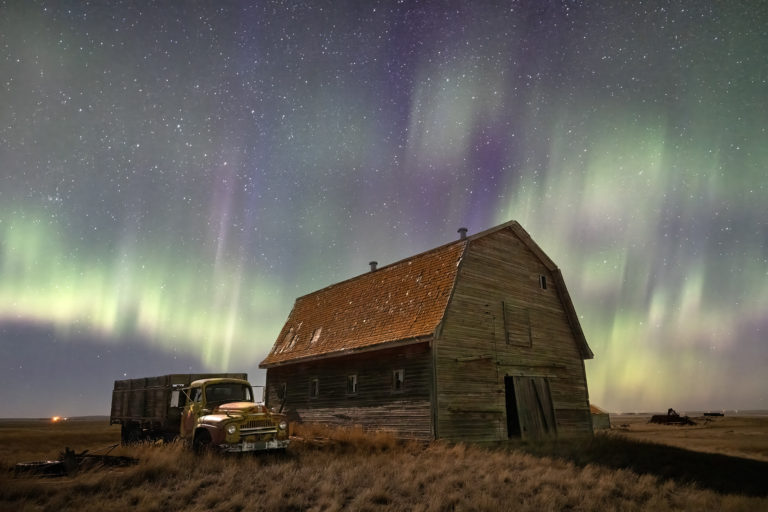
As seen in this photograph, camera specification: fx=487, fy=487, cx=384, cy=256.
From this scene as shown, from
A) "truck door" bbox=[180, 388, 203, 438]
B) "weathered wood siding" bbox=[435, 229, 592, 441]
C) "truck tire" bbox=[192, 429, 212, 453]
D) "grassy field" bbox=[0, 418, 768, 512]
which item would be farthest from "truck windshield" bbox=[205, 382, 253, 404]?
"weathered wood siding" bbox=[435, 229, 592, 441]

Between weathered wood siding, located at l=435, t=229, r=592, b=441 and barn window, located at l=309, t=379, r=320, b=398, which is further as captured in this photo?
barn window, located at l=309, t=379, r=320, b=398

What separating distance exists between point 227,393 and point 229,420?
7.24 ft

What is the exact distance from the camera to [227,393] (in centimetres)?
1590

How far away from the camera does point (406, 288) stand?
22219mm

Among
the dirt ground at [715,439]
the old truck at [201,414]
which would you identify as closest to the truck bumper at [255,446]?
the old truck at [201,414]

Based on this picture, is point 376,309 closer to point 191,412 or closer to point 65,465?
point 191,412

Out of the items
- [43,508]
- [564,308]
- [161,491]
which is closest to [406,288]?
[564,308]

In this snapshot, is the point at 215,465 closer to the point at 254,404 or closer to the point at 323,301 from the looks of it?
the point at 254,404

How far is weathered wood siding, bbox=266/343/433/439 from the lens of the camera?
714 inches

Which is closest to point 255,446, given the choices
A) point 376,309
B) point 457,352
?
point 457,352

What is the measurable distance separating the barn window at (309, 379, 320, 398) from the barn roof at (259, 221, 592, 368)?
1267 millimetres

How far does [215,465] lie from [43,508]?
392 cm

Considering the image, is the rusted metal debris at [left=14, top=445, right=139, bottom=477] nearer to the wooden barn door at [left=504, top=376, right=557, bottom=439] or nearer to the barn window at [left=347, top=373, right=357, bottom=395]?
the barn window at [left=347, top=373, right=357, bottom=395]

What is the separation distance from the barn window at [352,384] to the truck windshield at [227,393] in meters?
6.14
